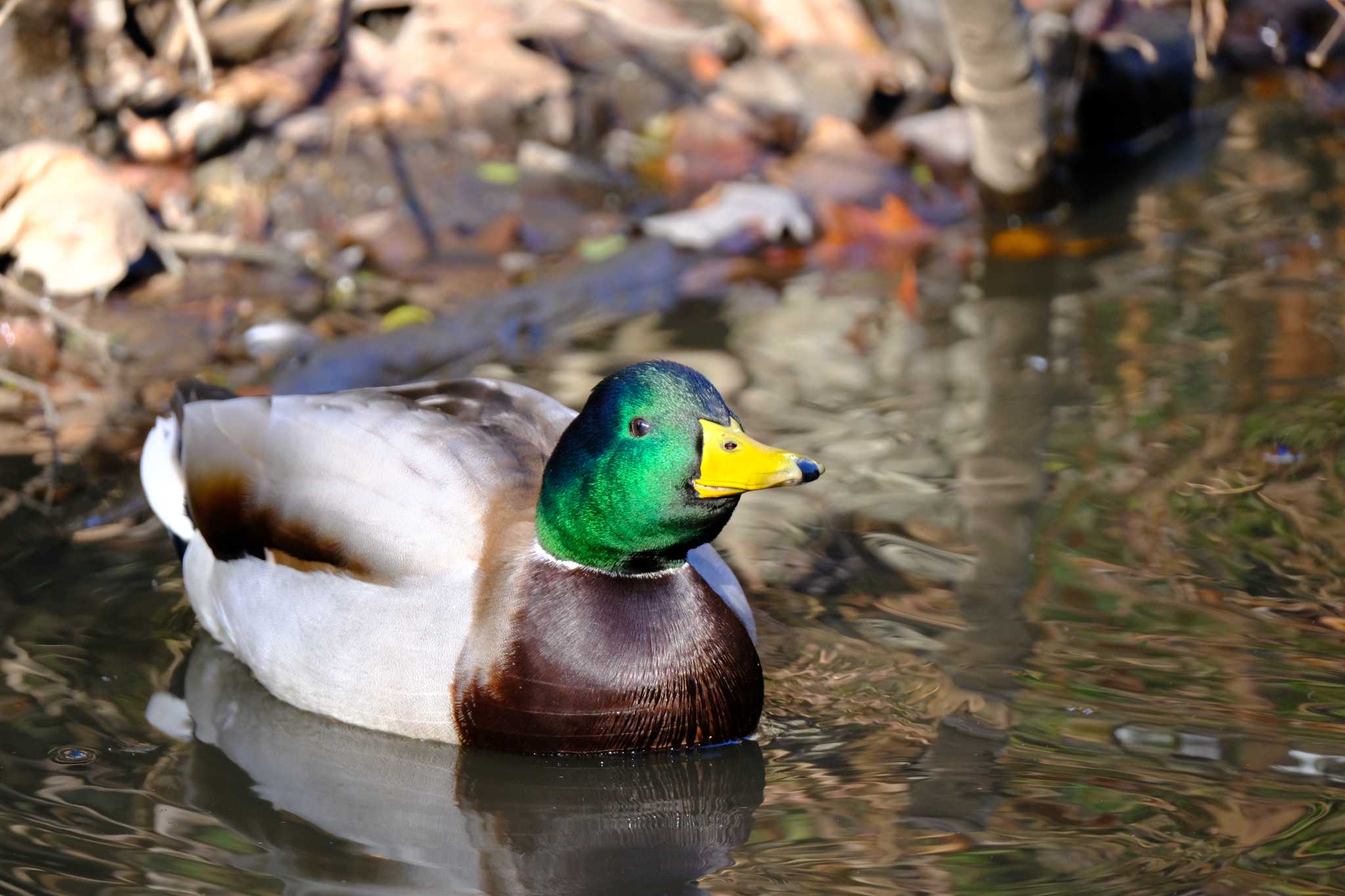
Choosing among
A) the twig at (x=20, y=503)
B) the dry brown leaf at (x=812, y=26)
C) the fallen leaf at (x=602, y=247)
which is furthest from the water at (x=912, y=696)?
the dry brown leaf at (x=812, y=26)

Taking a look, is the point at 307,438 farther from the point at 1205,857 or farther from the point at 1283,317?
the point at 1283,317

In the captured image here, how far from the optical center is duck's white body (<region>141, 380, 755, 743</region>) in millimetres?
3729

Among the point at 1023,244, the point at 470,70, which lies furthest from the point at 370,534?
the point at 470,70

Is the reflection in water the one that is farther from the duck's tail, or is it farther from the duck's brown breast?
the duck's tail

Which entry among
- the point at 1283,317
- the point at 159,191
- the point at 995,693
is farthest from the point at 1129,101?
the point at 995,693

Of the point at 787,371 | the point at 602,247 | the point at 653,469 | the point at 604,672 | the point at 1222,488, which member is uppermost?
the point at 653,469

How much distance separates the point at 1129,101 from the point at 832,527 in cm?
489

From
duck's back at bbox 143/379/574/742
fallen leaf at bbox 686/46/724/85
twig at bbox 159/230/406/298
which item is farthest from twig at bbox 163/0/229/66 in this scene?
duck's back at bbox 143/379/574/742

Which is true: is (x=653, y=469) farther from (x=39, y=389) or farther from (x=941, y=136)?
(x=941, y=136)

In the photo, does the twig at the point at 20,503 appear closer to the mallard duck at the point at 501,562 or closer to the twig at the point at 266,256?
the mallard duck at the point at 501,562

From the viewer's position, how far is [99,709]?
152 inches

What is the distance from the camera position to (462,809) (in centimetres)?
352

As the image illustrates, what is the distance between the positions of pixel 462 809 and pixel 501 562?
0.53m

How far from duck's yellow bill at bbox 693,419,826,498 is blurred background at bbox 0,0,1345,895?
0.63 m
